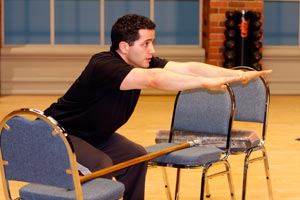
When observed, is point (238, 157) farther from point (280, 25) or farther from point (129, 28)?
point (280, 25)

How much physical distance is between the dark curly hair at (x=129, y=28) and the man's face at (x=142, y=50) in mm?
23

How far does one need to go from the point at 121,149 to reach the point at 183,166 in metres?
0.38

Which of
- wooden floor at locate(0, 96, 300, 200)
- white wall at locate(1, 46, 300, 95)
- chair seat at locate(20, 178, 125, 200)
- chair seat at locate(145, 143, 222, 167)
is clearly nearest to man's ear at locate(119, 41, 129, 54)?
chair seat at locate(145, 143, 222, 167)

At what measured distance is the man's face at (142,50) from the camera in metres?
3.59

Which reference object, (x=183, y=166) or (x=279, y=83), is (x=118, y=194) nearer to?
(x=183, y=166)

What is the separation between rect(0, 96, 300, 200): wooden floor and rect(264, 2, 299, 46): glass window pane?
3.96ft

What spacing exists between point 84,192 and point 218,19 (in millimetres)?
8264

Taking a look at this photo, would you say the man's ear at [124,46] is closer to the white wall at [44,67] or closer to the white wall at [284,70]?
the white wall at [44,67]

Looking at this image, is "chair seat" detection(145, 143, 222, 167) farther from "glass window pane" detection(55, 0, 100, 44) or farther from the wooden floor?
"glass window pane" detection(55, 0, 100, 44)

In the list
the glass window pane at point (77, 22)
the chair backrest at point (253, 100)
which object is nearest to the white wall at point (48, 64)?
the glass window pane at point (77, 22)

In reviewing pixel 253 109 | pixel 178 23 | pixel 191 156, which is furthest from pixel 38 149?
pixel 178 23

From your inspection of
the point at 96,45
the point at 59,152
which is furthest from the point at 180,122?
the point at 96,45

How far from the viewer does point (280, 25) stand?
38.8 feet

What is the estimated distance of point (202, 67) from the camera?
4.04m
